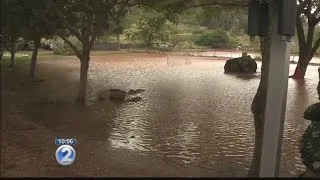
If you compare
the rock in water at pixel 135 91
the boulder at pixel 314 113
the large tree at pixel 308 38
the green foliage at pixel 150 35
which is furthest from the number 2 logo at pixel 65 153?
the green foliage at pixel 150 35

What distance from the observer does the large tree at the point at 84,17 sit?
42.9 feet

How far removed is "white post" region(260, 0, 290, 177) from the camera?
4164 millimetres

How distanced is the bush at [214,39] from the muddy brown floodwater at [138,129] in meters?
33.2

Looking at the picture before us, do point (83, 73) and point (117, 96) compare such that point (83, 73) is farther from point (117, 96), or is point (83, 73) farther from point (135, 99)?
point (135, 99)

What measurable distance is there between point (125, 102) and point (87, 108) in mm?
2009

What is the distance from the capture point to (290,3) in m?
3.98

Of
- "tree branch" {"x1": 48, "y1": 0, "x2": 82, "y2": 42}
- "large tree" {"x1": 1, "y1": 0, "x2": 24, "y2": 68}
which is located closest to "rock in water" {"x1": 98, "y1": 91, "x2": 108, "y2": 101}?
"tree branch" {"x1": 48, "y1": 0, "x2": 82, "y2": 42}

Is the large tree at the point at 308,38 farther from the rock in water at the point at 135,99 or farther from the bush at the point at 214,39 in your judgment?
the bush at the point at 214,39

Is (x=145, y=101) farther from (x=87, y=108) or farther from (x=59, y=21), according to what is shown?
(x=59, y=21)

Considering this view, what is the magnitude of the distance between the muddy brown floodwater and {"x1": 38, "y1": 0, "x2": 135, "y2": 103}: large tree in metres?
1.68

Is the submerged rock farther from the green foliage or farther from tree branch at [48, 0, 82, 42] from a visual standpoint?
the green foliage

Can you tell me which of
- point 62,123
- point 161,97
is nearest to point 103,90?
point 161,97

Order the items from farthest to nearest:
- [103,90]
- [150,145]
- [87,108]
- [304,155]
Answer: [103,90]
[87,108]
[150,145]
[304,155]

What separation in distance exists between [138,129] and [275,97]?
689 cm
